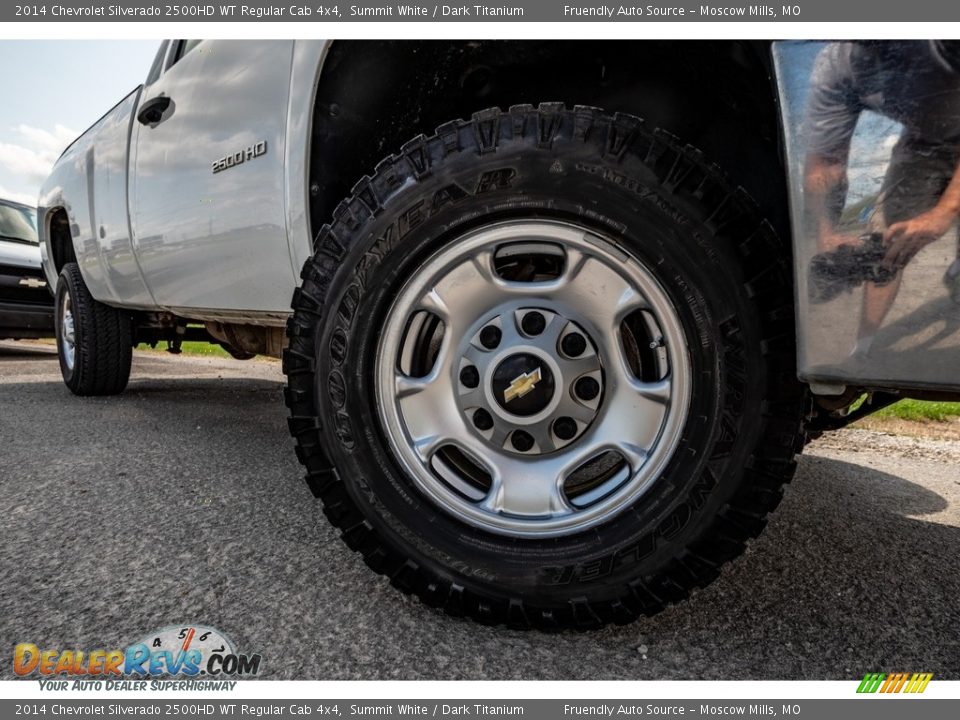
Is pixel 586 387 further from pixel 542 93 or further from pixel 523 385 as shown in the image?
pixel 542 93

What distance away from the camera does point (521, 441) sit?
131 centimetres

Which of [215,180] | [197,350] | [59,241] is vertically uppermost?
[215,180]

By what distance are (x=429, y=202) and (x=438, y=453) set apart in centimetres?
55

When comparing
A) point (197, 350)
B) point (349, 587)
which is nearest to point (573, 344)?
point (349, 587)

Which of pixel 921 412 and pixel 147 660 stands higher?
pixel 147 660

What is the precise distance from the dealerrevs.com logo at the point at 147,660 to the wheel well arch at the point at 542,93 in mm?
1066

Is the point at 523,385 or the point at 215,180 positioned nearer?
the point at 523,385

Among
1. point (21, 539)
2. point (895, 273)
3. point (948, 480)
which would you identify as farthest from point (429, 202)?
point (948, 480)

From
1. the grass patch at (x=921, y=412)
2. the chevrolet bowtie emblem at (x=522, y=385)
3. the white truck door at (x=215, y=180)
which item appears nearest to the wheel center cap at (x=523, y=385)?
the chevrolet bowtie emblem at (x=522, y=385)

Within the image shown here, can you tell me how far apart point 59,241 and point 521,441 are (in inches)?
169

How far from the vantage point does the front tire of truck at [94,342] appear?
3.55 metres

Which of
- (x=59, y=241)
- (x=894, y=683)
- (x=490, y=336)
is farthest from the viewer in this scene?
(x=59, y=241)

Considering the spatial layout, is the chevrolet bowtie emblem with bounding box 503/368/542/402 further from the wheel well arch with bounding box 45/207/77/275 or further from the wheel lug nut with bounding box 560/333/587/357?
the wheel well arch with bounding box 45/207/77/275
